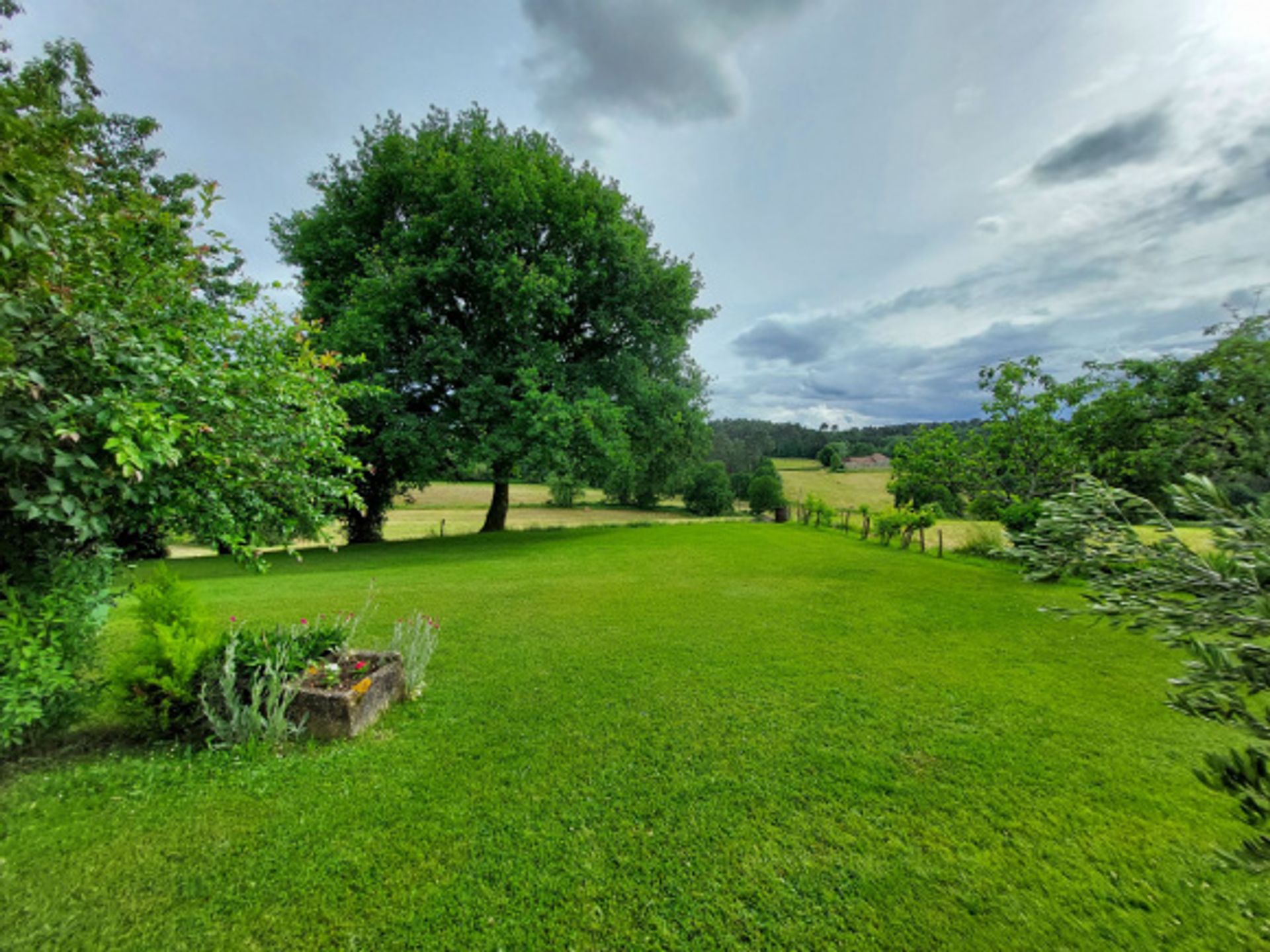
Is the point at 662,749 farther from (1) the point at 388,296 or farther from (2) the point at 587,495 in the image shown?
(2) the point at 587,495

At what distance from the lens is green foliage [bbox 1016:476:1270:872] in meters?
1.31

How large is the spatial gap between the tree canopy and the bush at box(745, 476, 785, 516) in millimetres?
17746

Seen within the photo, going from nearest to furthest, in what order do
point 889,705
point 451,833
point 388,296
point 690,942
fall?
1. point 690,942
2. point 451,833
3. point 889,705
4. point 388,296

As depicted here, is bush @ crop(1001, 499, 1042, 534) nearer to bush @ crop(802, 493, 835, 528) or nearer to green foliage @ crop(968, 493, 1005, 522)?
green foliage @ crop(968, 493, 1005, 522)

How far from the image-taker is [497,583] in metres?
10.0

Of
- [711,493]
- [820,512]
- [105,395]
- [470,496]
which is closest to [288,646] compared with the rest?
[105,395]

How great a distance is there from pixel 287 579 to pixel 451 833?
10.6m

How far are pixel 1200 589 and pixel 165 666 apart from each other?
593cm

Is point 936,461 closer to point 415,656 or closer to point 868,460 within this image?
point 415,656

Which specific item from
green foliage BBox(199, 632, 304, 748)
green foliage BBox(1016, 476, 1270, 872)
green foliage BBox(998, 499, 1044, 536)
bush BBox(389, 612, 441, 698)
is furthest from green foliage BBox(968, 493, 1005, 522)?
green foliage BBox(199, 632, 304, 748)

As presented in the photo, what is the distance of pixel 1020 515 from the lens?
444 inches

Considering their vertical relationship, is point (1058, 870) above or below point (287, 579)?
above

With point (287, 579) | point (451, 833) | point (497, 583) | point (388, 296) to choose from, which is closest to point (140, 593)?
point (451, 833)

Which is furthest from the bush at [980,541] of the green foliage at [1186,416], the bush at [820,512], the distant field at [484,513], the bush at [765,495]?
the bush at [765,495]
